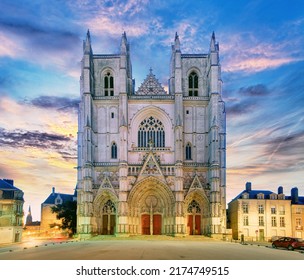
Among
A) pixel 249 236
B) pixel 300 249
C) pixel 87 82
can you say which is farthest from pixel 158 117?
pixel 300 249

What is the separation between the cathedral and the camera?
48344 mm

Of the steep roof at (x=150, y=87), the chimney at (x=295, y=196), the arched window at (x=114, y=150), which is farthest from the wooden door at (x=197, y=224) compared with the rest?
the steep roof at (x=150, y=87)

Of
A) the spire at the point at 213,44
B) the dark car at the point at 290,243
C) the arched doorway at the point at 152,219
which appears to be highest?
the spire at the point at 213,44

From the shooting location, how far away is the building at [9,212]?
4262 centimetres

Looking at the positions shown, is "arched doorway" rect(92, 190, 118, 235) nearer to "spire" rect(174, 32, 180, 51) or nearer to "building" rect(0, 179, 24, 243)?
"building" rect(0, 179, 24, 243)

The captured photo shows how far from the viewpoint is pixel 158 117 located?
52.0 metres

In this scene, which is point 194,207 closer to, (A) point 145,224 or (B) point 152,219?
(B) point 152,219

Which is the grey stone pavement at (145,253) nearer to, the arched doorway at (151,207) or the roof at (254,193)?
the arched doorway at (151,207)

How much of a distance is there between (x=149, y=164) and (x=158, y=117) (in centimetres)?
616

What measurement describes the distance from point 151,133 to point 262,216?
18135 millimetres

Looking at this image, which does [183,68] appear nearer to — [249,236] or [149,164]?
[149,164]

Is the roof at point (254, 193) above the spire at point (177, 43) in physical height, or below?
below

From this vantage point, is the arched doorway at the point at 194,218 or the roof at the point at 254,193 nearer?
the arched doorway at the point at 194,218

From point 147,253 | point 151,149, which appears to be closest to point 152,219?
point 151,149
